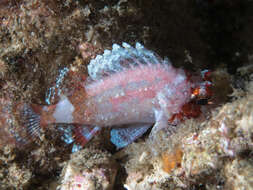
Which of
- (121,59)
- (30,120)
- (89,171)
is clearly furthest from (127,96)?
(30,120)

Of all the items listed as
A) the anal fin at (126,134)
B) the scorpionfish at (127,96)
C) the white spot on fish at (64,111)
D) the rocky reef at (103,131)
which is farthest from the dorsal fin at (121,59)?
the anal fin at (126,134)

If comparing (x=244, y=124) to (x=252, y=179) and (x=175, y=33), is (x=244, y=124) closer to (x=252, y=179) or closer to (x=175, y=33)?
(x=252, y=179)

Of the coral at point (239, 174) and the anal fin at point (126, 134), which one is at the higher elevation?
the coral at point (239, 174)

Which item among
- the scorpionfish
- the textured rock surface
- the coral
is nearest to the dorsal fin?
the scorpionfish

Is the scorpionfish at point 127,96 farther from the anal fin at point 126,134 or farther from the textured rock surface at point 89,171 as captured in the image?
the textured rock surface at point 89,171

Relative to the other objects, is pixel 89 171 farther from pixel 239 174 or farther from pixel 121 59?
pixel 239 174

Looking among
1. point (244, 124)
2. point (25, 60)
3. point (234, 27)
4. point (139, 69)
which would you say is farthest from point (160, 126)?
point (234, 27)
